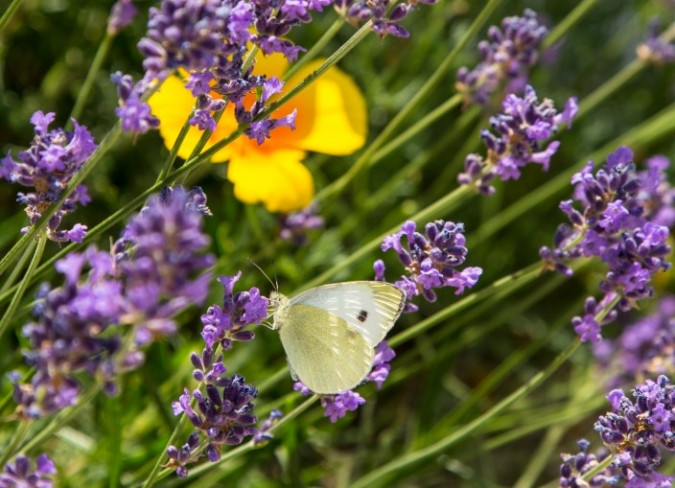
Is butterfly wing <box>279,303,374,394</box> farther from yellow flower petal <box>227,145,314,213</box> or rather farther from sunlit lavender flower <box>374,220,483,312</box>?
yellow flower petal <box>227,145,314,213</box>

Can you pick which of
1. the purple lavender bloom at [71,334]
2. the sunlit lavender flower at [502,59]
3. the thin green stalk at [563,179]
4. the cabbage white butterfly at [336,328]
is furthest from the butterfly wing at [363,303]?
the thin green stalk at [563,179]

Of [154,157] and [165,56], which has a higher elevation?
[165,56]

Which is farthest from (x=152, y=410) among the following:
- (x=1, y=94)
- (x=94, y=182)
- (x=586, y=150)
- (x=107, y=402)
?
(x=586, y=150)

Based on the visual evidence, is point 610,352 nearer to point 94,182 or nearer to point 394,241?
point 394,241

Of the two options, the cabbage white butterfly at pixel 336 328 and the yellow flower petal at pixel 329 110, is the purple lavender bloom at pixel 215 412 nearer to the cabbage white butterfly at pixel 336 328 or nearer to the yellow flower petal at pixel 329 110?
the cabbage white butterfly at pixel 336 328

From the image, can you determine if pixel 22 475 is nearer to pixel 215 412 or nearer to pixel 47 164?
pixel 215 412

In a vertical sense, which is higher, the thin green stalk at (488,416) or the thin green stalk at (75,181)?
the thin green stalk at (75,181)
